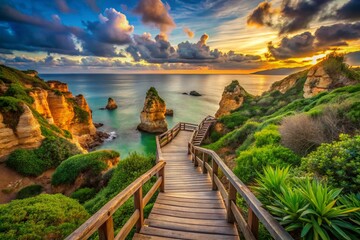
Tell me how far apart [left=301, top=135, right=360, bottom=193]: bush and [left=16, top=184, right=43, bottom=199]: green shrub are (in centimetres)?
1698

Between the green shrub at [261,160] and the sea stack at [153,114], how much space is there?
103 ft

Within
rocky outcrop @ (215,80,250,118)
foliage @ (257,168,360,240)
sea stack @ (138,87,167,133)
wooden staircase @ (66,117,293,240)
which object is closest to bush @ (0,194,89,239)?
wooden staircase @ (66,117,293,240)

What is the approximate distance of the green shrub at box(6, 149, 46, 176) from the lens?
50.5 ft

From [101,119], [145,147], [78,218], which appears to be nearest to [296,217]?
[78,218]

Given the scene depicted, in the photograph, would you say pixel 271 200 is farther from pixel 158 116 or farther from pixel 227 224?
pixel 158 116

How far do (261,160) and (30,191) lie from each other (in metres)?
16.2

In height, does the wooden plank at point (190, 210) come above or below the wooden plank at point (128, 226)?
below

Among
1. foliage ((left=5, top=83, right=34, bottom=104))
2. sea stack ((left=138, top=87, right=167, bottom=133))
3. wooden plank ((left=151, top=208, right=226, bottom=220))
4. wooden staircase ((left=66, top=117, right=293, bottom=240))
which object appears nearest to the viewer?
wooden staircase ((left=66, top=117, right=293, bottom=240))

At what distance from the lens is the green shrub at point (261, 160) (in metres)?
5.95

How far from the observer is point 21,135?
16.6m

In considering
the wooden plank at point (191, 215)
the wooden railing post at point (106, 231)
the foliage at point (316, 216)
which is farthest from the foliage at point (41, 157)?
the foliage at point (316, 216)

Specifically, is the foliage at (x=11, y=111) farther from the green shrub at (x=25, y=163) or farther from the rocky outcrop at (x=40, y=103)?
the rocky outcrop at (x=40, y=103)

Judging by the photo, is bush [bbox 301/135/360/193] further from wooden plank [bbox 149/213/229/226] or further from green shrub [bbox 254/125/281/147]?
green shrub [bbox 254/125/281/147]

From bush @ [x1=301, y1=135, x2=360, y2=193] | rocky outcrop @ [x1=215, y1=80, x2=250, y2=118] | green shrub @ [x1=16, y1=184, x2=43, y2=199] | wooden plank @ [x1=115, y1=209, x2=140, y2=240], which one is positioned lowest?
green shrub @ [x1=16, y1=184, x2=43, y2=199]
